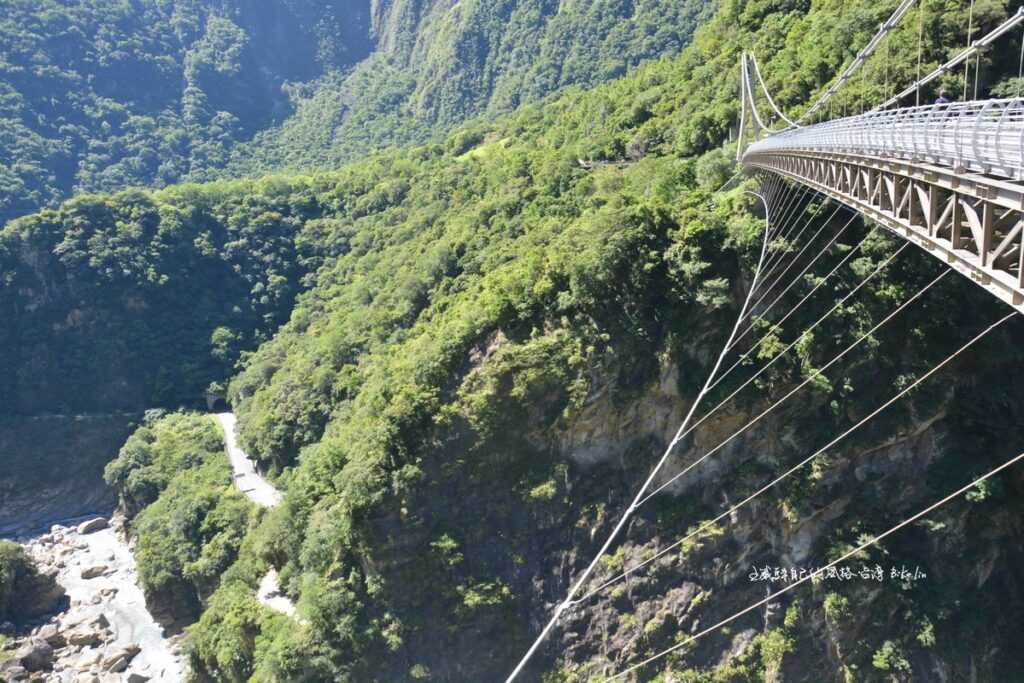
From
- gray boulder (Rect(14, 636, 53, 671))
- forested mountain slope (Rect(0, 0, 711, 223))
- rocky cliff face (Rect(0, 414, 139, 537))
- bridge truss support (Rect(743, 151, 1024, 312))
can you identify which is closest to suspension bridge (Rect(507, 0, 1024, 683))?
bridge truss support (Rect(743, 151, 1024, 312))

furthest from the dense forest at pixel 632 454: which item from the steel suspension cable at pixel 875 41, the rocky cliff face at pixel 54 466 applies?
the rocky cliff face at pixel 54 466

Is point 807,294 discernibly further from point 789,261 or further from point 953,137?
point 953,137

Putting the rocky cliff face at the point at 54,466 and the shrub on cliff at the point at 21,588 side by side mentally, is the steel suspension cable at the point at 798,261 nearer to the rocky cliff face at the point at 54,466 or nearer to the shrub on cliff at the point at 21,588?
the shrub on cliff at the point at 21,588

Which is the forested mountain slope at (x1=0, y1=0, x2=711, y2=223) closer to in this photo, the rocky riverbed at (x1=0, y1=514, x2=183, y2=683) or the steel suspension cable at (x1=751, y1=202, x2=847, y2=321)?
the rocky riverbed at (x1=0, y1=514, x2=183, y2=683)

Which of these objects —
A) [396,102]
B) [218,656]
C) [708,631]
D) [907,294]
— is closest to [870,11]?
[907,294]

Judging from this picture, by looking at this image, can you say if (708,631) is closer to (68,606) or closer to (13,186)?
(68,606)
